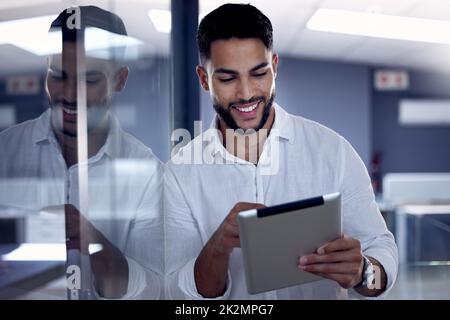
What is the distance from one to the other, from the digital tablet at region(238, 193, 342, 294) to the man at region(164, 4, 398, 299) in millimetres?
86

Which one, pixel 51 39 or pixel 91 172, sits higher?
pixel 51 39

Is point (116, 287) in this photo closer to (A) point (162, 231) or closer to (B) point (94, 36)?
(A) point (162, 231)

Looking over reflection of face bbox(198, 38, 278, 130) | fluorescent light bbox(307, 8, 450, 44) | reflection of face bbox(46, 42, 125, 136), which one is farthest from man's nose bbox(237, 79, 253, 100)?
reflection of face bbox(46, 42, 125, 136)

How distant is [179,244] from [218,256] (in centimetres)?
13

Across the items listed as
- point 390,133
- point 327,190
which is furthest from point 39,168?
point 390,133

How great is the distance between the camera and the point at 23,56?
Result: 130 cm

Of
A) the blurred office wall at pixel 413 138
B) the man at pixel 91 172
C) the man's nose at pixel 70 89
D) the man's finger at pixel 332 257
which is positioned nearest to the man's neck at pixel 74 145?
the man at pixel 91 172

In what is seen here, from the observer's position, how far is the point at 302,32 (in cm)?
125

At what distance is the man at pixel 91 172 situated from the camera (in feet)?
4.20

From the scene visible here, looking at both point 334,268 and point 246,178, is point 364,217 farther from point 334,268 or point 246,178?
point 246,178

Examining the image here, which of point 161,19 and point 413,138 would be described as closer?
point 161,19

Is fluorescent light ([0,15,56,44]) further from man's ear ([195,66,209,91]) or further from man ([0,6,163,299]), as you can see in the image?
man's ear ([195,66,209,91])

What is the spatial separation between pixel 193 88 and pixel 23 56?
1.76 ft

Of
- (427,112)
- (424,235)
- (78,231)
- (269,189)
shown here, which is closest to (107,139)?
(78,231)
